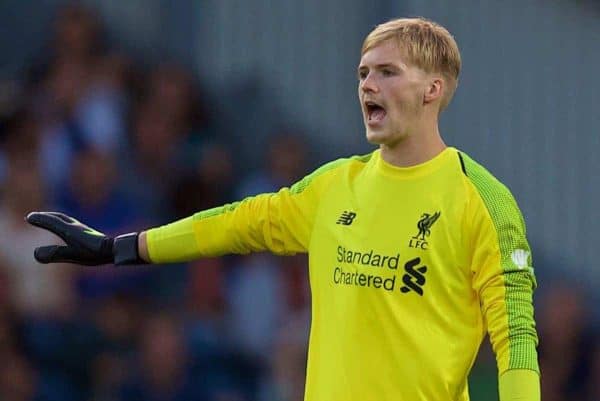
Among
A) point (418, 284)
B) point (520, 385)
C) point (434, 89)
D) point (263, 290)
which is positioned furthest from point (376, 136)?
point (263, 290)

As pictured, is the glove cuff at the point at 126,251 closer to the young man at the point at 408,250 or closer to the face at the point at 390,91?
the young man at the point at 408,250

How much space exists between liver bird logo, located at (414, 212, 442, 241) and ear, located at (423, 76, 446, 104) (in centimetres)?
36

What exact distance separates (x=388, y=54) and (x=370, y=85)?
0.34 ft

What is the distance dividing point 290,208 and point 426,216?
49 cm

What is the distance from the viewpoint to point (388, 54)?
4.43m

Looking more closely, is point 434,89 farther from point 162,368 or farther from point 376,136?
point 162,368

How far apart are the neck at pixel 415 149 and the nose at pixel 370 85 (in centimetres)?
17

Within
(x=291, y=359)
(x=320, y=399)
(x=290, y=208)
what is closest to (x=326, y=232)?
(x=290, y=208)

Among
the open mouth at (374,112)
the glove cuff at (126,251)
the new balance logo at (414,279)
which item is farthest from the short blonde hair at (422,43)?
the glove cuff at (126,251)

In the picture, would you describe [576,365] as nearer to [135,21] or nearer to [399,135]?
[135,21]

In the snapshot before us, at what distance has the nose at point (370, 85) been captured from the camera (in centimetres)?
443

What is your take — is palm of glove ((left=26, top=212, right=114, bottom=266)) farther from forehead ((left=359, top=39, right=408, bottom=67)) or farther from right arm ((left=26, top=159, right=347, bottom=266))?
forehead ((left=359, top=39, right=408, bottom=67))

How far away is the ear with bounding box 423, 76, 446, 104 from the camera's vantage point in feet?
14.7

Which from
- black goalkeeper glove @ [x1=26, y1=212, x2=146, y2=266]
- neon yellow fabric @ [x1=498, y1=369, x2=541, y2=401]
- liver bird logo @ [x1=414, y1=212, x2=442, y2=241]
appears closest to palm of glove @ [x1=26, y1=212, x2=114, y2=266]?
black goalkeeper glove @ [x1=26, y1=212, x2=146, y2=266]
